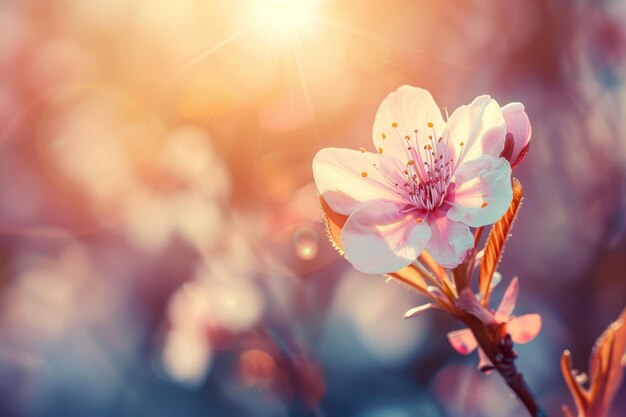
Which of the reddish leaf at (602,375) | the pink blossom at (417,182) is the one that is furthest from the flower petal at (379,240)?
the reddish leaf at (602,375)

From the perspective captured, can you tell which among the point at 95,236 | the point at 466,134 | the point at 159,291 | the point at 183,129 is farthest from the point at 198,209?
the point at 466,134

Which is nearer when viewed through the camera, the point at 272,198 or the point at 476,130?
the point at 476,130

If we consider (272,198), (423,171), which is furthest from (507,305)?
(272,198)

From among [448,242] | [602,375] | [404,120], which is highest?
[404,120]

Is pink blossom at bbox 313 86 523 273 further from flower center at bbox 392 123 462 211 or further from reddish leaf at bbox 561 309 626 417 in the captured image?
reddish leaf at bbox 561 309 626 417

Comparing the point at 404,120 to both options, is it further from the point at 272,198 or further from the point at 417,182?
the point at 272,198

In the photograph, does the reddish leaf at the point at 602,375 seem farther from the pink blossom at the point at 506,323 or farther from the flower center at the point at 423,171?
the flower center at the point at 423,171
